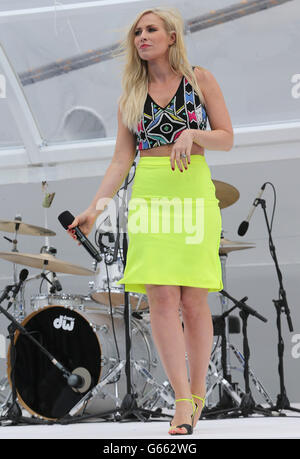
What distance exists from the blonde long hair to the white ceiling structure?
2.65 m

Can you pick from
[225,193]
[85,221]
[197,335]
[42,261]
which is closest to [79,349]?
[42,261]

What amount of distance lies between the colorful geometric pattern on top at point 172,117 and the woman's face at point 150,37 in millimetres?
131

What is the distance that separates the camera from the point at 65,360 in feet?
14.5

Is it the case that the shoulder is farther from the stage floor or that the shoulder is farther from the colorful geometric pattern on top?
the stage floor

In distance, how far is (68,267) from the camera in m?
4.24

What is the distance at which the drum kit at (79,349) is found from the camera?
14.0ft

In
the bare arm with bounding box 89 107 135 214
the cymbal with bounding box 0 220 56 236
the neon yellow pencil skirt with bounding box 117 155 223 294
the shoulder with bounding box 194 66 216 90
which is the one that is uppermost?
the shoulder with bounding box 194 66 216 90

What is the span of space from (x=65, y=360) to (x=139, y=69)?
246cm

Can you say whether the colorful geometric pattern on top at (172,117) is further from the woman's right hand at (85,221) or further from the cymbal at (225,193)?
the cymbal at (225,193)

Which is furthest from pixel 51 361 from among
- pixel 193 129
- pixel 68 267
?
pixel 193 129

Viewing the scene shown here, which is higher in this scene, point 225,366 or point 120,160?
point 120,160

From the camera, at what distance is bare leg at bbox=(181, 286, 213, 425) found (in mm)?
2314

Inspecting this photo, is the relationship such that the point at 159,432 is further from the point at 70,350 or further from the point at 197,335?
the point at 70,350

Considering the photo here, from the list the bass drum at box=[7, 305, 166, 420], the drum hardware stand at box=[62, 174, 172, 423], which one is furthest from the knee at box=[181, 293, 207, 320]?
the bass drum at box=[7, 305, 166, 420]
